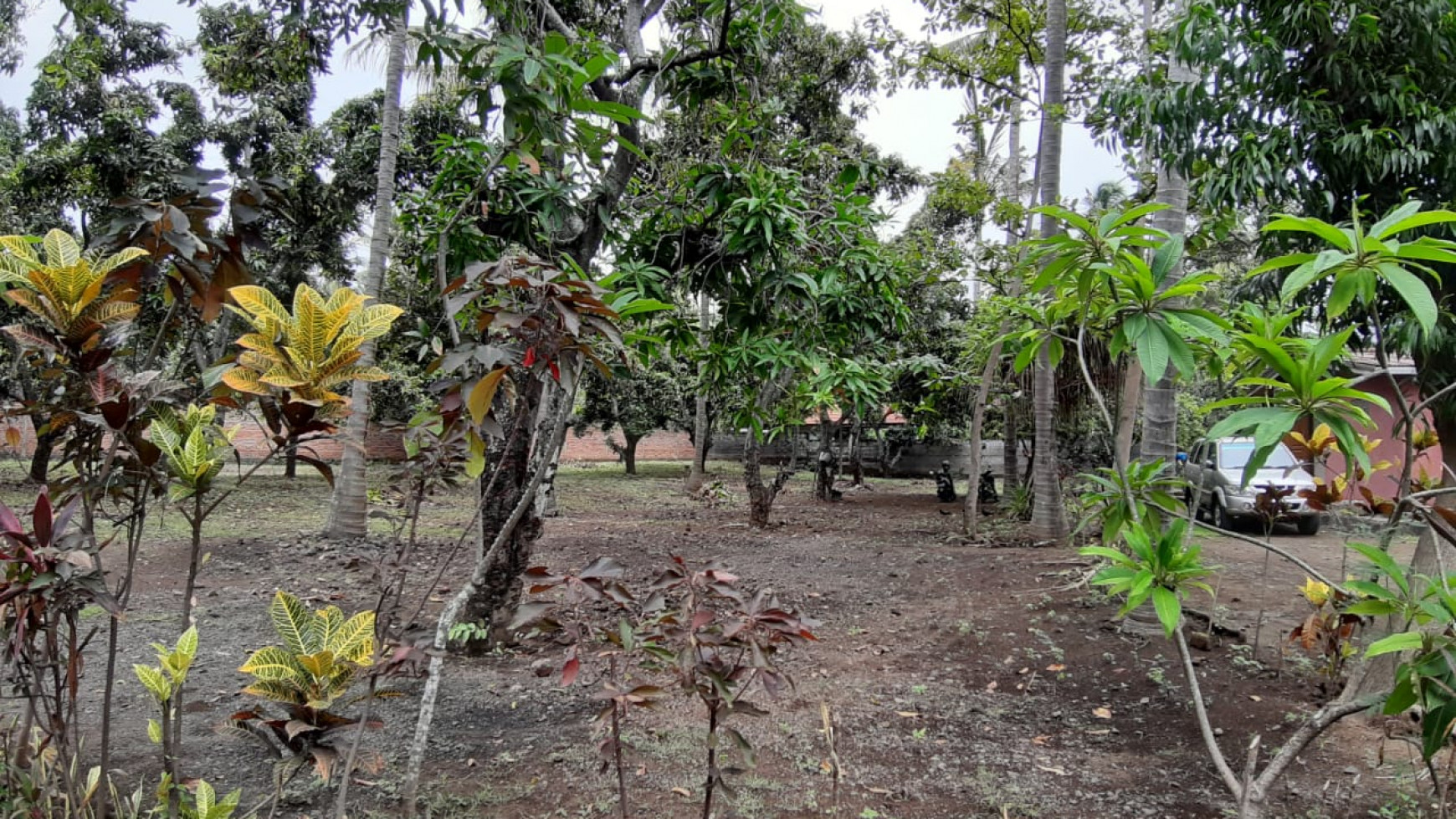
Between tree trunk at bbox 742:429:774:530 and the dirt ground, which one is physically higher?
tree trunk at bbox 742:429:774:530

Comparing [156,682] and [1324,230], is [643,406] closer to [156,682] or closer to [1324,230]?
[156,682]

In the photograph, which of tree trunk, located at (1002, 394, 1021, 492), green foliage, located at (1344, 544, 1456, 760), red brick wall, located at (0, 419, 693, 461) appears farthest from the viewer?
red brick wall, located at (0, 419, 693, 461)

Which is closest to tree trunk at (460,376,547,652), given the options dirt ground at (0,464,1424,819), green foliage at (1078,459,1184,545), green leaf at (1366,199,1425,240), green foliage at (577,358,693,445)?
dirt ground at (0,464,1424,819)

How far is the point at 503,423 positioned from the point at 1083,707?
3.07 metres

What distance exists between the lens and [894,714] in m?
3.46

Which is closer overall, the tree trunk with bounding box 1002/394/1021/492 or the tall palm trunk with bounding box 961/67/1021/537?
the tall palm trunk with bounding box 961/67/1021/537

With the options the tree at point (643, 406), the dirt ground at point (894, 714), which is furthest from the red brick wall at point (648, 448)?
the dirt ground at point (894, 714)

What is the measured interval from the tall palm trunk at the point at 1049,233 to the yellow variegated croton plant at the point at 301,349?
20.9 feet

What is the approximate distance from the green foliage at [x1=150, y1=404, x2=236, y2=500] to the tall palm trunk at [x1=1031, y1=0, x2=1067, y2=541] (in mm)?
6482

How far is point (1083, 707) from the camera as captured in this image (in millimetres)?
3615

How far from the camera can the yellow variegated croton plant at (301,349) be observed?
1578 mm

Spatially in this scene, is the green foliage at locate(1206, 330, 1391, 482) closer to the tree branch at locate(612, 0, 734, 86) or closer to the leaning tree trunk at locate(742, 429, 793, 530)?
the tree branch at locate(612, 0, 734, 86)

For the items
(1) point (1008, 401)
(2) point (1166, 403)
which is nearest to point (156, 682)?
(2) point (1166, 403)

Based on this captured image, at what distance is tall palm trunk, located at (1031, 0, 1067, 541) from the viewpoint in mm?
7293
